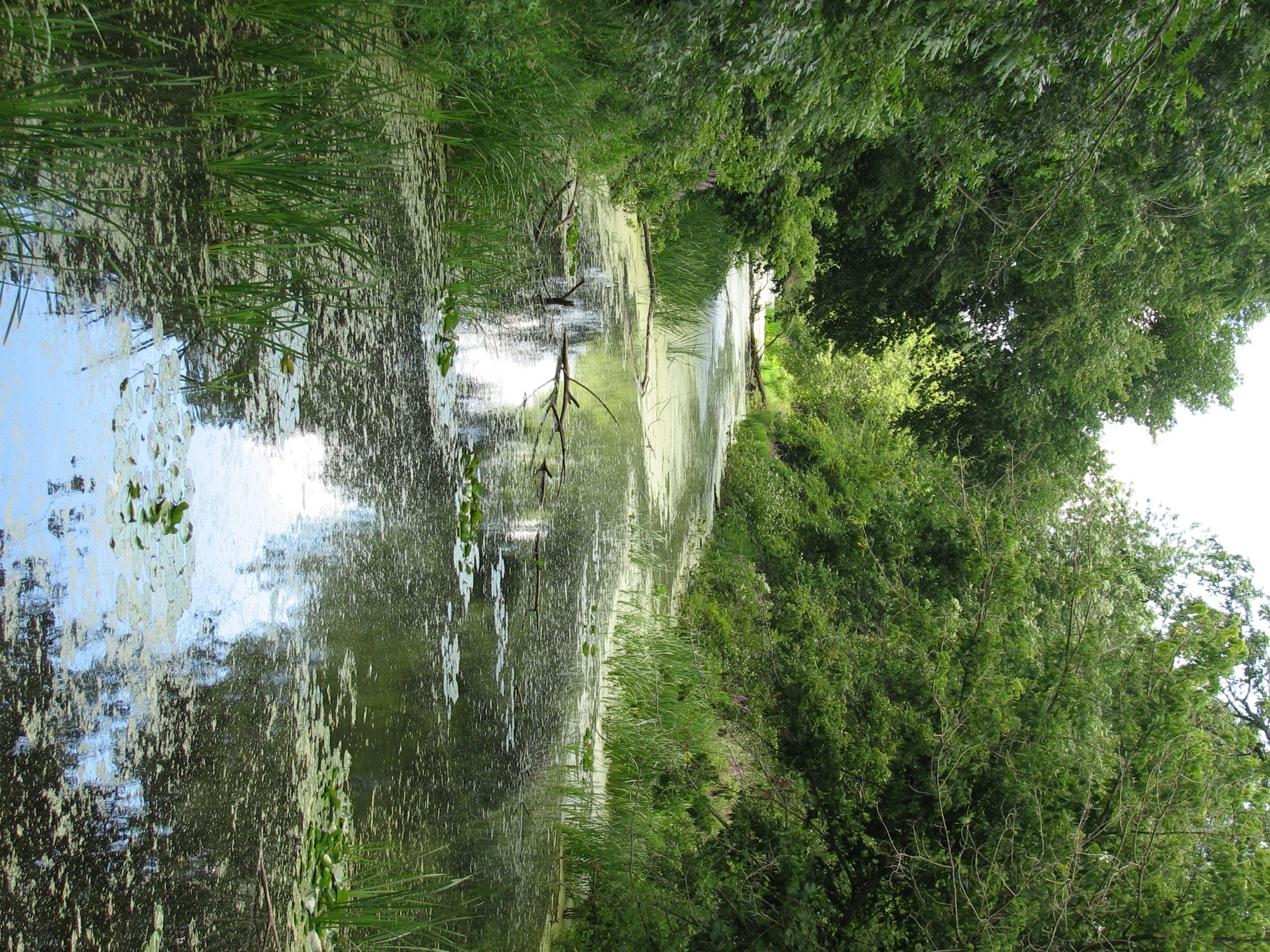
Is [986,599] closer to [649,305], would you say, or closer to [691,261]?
[649,305]

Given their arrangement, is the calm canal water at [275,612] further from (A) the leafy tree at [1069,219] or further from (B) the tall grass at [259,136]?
(A) the leafy tree at [1069,219]

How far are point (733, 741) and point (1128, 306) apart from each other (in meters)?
4.73

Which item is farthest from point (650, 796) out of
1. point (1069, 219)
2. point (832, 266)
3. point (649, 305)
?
point (832, 266)

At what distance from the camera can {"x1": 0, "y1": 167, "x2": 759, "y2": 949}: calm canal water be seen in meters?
1.65

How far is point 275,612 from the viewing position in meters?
2.33

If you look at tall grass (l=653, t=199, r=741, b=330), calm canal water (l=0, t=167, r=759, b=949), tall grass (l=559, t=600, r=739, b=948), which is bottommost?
tall grass (l=559, t=600, r=739, b=948)

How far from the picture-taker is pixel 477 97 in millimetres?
3188

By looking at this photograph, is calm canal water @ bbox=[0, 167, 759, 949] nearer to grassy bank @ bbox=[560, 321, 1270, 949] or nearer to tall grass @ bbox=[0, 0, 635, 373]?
tall grass @ bbox=[0, 0, 635, 373]

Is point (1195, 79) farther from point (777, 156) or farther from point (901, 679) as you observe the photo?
point (901, 679)

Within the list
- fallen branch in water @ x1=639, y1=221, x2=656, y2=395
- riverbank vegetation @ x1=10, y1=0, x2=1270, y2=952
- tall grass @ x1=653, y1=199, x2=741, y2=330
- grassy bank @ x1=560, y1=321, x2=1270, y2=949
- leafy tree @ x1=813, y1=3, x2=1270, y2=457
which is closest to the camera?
riverbank vegetation @ x1=10, y1=0, x2=1270, y2=952

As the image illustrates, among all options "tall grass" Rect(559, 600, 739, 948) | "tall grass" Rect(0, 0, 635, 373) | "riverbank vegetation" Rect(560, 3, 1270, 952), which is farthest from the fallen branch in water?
"tall grass" Rect(0, 0, 635, 373)

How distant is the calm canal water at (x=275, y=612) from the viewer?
1651 millimetres

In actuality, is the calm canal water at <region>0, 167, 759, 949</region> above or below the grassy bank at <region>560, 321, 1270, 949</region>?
above

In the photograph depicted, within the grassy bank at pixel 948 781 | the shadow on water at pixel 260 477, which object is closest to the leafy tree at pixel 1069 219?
the grassy bank at pixel 948 781
